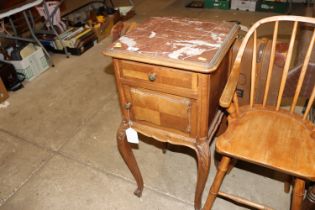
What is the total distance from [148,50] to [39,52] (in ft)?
7.14

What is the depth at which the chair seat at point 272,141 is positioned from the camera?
3.19ft

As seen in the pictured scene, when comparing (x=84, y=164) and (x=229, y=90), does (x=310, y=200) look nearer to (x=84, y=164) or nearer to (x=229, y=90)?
(x=229, y=90)

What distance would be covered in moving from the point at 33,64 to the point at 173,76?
2.24 meters

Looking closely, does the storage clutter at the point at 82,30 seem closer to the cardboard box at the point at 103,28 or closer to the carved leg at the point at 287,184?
the cardboard box at the point at 103,28

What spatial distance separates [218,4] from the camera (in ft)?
12.9

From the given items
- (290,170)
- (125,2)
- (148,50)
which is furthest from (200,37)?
(125,2)

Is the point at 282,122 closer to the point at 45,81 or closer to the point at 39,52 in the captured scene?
the point at 45,81

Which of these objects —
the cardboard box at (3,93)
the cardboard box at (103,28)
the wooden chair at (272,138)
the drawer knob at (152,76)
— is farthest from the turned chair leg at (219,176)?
the cardboard box at (103,28)

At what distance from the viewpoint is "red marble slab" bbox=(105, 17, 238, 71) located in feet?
3.05

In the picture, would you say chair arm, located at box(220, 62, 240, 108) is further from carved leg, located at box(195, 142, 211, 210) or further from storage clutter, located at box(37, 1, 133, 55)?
storage clutter, located at box(37, 1, 133, 55)

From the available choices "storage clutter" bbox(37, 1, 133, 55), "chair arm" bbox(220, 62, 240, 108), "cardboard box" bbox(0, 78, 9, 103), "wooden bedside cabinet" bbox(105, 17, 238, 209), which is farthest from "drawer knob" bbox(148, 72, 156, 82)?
"storage clutter" bbox(37, 1, 133, 55)

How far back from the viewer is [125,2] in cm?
456

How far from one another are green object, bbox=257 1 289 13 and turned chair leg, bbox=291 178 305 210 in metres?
3.24

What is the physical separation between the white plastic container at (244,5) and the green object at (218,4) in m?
0.09
